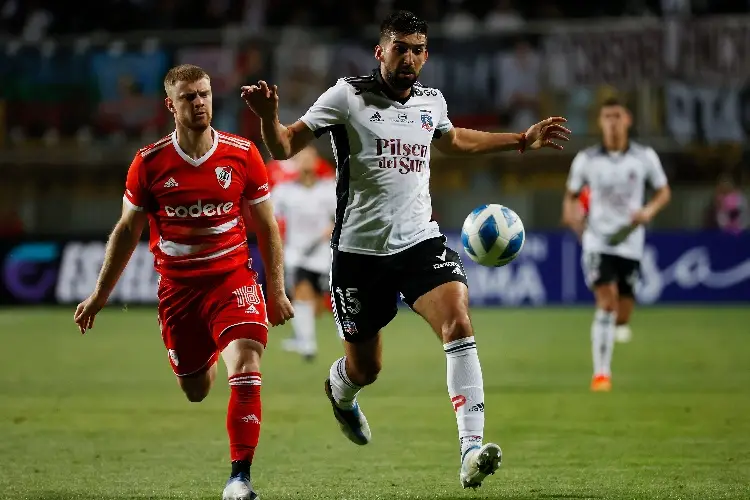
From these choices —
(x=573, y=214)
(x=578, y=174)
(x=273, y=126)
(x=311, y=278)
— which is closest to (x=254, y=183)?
(x=273, y=126)

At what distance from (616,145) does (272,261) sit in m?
6.91

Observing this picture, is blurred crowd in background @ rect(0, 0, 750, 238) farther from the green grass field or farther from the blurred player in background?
the blurred player in background

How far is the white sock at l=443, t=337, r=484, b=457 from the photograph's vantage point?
22.2 feet

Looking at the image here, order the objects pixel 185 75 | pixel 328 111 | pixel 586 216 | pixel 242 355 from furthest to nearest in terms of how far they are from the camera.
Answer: pixel 586 216 → pixel 328 111 → pixel 185 75 → pixel 242 355

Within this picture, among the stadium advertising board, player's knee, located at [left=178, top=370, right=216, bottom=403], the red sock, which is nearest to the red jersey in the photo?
the red sock

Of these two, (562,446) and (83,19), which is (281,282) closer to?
(562,446)

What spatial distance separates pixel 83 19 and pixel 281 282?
20.3 metres

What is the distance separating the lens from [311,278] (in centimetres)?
1619

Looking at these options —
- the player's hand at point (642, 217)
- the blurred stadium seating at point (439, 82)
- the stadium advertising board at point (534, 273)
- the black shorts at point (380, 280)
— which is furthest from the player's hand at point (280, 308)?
the stadium advertising board at point (534, 273)

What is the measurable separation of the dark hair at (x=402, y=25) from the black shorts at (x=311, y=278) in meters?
8.93

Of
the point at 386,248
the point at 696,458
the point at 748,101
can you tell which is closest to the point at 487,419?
the point at 696,458

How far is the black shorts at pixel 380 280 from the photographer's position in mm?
7293

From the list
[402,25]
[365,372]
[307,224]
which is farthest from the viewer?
[307,224]

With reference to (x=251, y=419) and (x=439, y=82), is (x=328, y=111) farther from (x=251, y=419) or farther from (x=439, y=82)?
(x=439, y=82)
